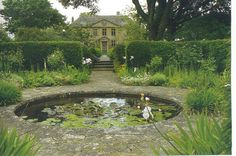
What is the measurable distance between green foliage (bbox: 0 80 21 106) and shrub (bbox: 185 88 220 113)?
10.4 ft

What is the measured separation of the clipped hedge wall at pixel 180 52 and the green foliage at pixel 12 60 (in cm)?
351

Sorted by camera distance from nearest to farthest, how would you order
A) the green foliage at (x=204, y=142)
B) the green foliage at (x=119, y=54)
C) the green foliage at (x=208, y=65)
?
the green foliage at (x=204, y=142), the green foliage at (x=208, y=65), the green foliage at (x=119, y=54)

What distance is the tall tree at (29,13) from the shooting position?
941 inches

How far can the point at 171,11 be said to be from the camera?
56.6 feet

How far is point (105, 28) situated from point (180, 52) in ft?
20.8

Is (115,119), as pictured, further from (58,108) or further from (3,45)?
(3,45)

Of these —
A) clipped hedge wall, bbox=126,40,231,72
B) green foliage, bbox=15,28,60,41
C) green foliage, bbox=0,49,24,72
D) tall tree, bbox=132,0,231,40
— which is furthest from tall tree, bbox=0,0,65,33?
clipped hedge wall, bbox=126,40,231,72

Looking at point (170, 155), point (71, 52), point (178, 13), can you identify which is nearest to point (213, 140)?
point (170, 155)

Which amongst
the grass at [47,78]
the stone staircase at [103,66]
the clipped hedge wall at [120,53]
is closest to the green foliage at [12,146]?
the grass at [47,78]

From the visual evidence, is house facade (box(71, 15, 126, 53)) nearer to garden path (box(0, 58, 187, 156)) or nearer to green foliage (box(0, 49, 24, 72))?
green foliage (box(0, 49, 24, 72))

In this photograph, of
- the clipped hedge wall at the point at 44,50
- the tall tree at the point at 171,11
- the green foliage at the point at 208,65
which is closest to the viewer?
the green foliage at the point at 208,65

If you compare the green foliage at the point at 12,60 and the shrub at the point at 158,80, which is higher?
the green foliage at the point at 12,60

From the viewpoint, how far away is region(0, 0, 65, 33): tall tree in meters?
23.9

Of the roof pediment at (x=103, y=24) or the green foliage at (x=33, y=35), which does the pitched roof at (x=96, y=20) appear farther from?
the green foliage at (x=33, y=35)
